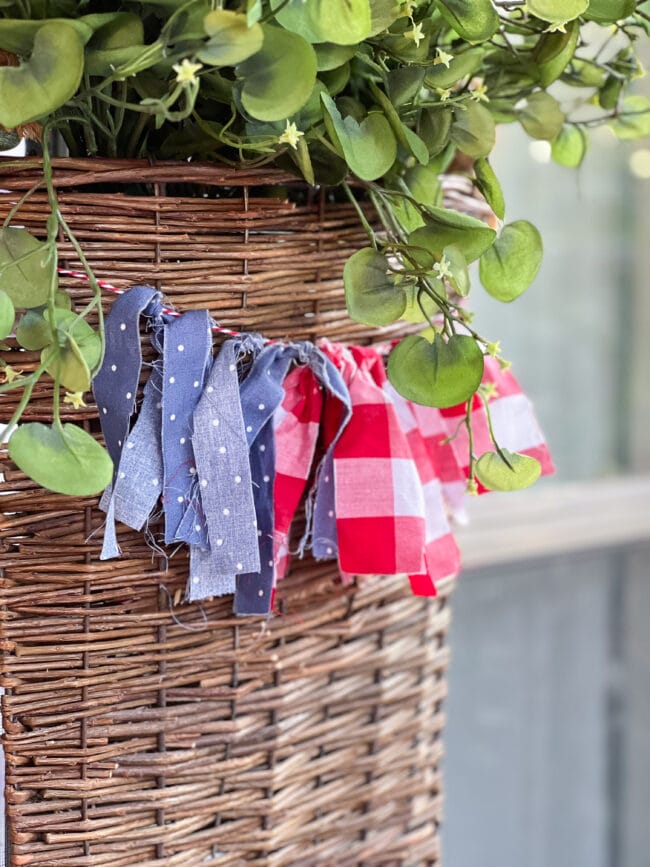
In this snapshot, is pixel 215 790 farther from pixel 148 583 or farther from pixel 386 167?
pixel 386 167

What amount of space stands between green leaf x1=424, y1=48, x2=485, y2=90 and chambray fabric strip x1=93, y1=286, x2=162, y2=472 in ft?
0.60

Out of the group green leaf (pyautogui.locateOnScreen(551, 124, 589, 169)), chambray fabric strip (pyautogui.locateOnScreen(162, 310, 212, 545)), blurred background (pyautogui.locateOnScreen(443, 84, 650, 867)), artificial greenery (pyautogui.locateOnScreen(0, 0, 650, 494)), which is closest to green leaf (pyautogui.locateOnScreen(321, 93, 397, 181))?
artificial greenery (pyautogui.locateOnScreen(0, 0, 650, 494))

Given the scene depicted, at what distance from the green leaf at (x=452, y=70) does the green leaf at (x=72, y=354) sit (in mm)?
220

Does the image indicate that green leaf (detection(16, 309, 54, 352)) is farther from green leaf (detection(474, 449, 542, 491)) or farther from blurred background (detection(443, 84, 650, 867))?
blurred background (detection(443, 84, 650, 867))

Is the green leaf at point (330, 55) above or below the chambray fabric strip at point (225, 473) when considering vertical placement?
above

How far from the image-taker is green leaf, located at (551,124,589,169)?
26.9 inches

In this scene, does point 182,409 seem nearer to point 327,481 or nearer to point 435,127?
point 327,481

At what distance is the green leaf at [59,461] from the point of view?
1.38 feet

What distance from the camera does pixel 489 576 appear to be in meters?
1.40

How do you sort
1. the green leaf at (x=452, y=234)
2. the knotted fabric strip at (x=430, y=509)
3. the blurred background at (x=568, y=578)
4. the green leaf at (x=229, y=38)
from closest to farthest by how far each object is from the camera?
the green leaf at (x=229, y=38) → the green leaf at (x=452, y=234) → the knotted fabric strip at (x=430, y=509) → the blurred background at (x=568, y=578)

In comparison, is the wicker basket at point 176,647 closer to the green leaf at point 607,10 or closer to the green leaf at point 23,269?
the green leaf at point 23,269

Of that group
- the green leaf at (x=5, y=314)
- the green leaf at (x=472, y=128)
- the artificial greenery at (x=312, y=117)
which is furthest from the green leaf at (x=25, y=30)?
the green leaf at (x=472, y=128)

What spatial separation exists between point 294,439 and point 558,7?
10.6 inches

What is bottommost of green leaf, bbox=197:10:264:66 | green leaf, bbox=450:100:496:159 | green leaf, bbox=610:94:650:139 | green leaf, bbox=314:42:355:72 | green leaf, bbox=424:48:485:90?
green leaf, bbox=197:10:264:66
